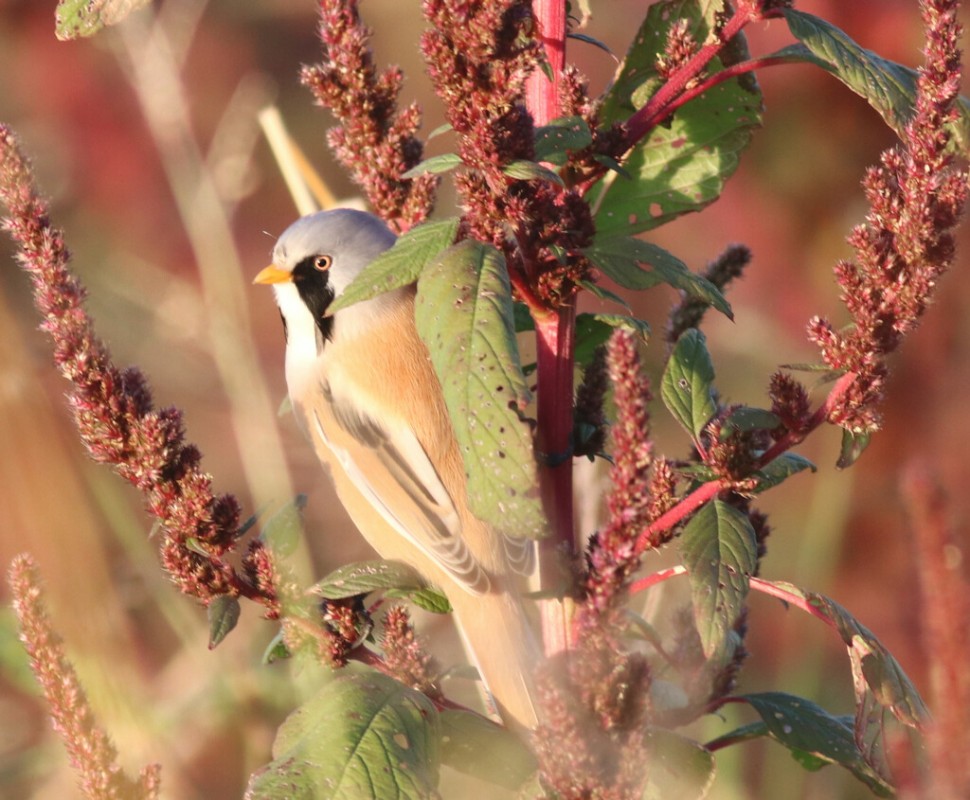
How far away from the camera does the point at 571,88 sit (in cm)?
157

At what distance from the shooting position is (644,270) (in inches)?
58.7

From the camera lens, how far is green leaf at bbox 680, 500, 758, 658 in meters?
1.37

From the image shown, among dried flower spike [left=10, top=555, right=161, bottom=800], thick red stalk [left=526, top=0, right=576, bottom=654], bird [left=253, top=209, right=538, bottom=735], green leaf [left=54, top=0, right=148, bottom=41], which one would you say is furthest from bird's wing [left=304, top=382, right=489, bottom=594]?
green leaf [left=54, top=0, right=148, bottom=41]

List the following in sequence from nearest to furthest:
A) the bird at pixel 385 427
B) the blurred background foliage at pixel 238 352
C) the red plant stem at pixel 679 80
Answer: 1. the red plant stem at pixel 679 80
2. the bird at pixel 385 427
3. the blurred background foliage at pixel 238 352

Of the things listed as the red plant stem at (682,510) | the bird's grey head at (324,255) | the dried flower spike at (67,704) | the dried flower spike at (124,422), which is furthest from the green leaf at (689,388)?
the bird's grey head at (324,255)

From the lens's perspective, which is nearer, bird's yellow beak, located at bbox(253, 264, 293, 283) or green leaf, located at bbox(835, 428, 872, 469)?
green leaf, located at bbox(835, 428, 872, 469)

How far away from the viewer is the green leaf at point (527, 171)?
4.39 feet

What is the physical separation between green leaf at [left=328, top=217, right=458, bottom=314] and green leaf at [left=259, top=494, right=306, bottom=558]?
0.39m

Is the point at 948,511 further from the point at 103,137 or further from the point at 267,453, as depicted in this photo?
the point at 103,137

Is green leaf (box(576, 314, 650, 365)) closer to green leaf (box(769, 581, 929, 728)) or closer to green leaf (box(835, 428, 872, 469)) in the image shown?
green leaf (box(835, 428, 872, 469))

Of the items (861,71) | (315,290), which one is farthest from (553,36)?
(315,290)

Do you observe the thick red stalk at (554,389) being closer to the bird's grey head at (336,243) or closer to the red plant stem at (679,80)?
the red plant stem at (679,80)

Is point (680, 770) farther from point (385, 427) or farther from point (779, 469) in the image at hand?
point (385, 427)

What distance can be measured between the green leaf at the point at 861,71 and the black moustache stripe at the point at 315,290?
3.84 feet
